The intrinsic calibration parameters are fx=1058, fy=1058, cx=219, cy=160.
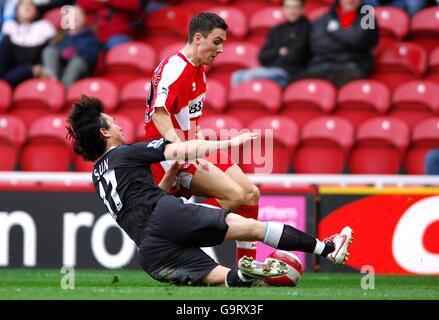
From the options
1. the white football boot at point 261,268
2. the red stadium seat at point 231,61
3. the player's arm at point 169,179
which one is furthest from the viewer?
the red stadium seat at point 231,61

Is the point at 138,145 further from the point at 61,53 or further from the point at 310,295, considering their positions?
the point at 61,53

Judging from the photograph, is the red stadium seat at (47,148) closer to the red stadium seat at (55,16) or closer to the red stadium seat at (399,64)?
the red stadium seat at (55,16)

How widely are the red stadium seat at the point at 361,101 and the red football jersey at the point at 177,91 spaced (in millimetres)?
4257

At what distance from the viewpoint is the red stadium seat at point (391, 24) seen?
13648mm

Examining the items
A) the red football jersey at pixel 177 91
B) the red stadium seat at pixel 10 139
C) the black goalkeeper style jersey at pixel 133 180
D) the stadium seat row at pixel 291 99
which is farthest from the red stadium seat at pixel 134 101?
the black goalkeeper style jersey at pixel 133 180

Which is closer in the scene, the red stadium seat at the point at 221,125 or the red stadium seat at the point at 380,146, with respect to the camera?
the red stadium seat at the point at 221,125

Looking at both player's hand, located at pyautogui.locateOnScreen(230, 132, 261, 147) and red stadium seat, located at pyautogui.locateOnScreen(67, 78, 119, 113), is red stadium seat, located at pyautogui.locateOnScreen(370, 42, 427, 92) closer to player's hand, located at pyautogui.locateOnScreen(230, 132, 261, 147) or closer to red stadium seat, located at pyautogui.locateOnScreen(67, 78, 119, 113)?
red stadium seat, located at pyautogui.locateOnScreen(67, 78, 119, 113)

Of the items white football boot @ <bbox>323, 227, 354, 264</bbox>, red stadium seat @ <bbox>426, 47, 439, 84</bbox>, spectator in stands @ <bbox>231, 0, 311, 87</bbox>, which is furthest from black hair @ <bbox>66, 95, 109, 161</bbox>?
red stadium seat @ <bbox>426, 47, 439, 84</bbox>

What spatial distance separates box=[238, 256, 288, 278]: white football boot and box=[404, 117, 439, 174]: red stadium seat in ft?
15.4

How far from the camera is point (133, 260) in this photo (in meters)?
11.1

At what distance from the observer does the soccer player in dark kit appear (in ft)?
25.3

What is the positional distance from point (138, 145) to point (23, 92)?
6.05 metres

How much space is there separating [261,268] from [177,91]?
1666mm
